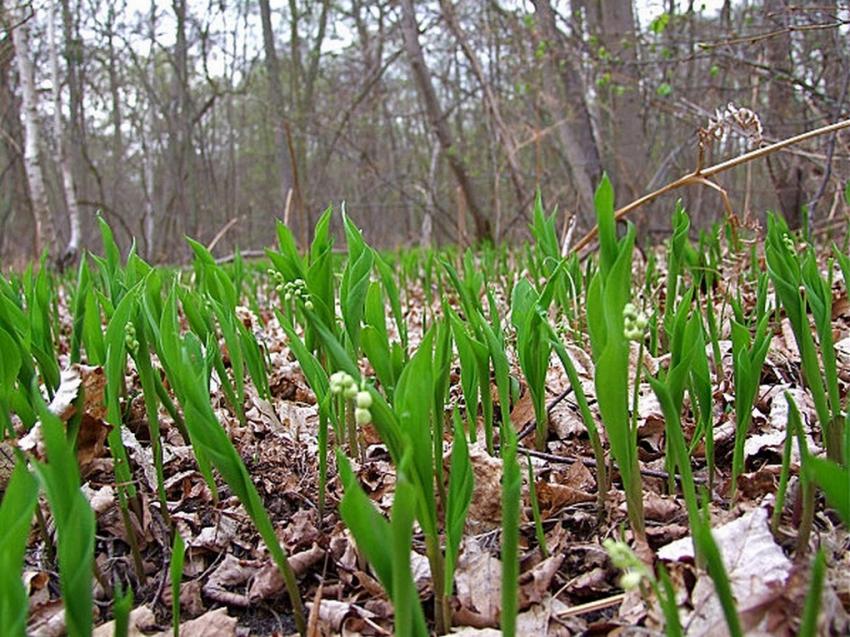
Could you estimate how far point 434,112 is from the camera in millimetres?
8531

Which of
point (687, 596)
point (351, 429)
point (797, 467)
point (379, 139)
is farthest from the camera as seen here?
point (379, 139)

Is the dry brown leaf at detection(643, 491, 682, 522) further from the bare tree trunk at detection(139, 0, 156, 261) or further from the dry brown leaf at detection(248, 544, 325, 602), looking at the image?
the bare tree trunk at detection(139, 0, 156, 261)

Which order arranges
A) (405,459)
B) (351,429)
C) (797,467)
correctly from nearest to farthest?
(405,459) < (797,467) < (351,429)

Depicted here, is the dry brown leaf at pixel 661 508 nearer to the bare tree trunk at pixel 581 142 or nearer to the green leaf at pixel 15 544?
the green leaf at pixel 15 544

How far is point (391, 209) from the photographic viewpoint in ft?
73.4

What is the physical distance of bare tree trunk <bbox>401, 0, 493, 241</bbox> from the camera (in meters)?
8.14

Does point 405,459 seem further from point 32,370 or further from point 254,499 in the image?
point 32,370

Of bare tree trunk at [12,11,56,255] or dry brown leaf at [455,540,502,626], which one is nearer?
dry brown leaf at [455,540,502,626]

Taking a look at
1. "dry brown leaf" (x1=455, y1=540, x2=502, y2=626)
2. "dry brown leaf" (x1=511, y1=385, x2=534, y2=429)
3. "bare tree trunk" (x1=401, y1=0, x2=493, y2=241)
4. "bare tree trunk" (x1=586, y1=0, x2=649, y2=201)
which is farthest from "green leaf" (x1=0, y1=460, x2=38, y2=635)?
"bare tree trunk" (x1=401, y1=0, x2=493, y2=241)

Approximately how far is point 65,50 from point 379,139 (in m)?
7.94

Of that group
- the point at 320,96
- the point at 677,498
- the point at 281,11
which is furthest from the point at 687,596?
the point at 320,96

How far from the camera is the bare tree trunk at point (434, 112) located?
814 cm

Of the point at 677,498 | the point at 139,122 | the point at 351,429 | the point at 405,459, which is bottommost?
the point at 677,498

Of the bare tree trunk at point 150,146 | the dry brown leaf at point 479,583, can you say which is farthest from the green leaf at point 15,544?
the bare tree trunk at point 150,146
